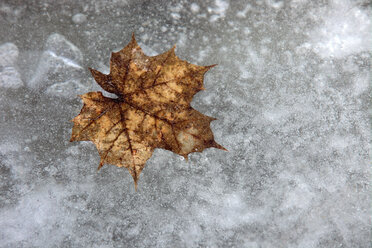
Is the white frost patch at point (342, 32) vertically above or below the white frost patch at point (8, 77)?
above

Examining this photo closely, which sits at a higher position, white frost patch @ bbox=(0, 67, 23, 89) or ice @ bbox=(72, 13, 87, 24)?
ice @ bbox=(72, 13, 87, 24)

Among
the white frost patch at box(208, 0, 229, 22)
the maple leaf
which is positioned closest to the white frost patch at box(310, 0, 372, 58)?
the white frost patch at box(208, 0, 229, 22)

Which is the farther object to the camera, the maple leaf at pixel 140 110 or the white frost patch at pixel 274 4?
the white frost patch at pixel 274 4

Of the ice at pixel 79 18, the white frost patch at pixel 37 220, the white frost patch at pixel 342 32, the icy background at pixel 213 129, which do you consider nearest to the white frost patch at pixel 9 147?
the icy background at pixel 213 129

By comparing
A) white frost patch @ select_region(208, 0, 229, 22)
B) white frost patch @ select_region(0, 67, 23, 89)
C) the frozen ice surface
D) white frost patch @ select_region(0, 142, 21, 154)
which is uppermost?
white frost patch @ select_region(208, 0, 229, 22)

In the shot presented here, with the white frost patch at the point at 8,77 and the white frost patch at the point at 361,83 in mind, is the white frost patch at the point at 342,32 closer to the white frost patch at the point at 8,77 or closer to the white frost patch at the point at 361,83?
the white frost patch at the point at 361,83

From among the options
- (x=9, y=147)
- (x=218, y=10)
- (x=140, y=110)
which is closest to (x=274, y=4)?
(x=218, y=10)

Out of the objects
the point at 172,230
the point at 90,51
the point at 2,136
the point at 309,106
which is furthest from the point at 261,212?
the point at 2,136

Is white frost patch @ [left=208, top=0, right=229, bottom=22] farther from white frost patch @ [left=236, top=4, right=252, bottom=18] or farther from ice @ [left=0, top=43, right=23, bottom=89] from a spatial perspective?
ice @ [left=0, top=43, right=23, bottom=89]

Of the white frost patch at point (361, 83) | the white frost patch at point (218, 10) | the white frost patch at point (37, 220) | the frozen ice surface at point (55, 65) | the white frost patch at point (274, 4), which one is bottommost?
the white frost patch at point (37, 220)
